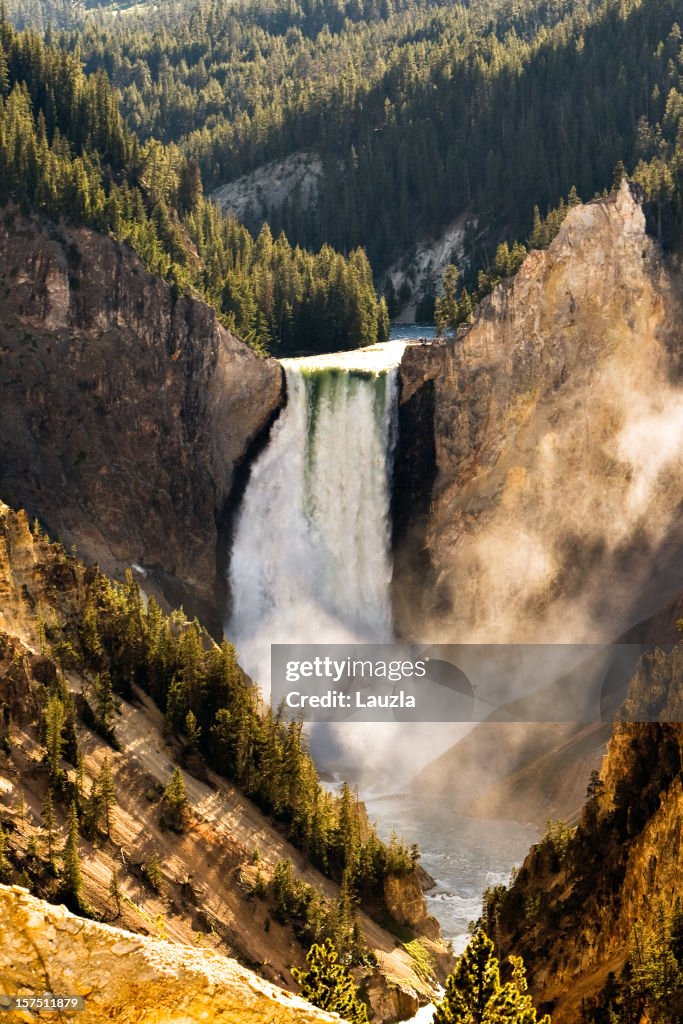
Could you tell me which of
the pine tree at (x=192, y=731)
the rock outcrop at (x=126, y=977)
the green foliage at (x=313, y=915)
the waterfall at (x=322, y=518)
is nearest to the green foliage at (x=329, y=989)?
the rock outcrop at (x=126, y=977)

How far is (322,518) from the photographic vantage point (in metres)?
109

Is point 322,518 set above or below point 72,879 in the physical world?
above

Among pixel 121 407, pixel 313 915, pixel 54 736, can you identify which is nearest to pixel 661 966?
pixel 313 915

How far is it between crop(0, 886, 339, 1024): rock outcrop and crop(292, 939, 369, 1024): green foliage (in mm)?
9598

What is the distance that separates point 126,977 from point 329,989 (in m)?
11.3

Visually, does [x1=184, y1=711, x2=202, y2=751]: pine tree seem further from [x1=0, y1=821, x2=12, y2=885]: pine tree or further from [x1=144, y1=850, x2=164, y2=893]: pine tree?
[x1=0, y1=821, x2=12, y2=885]: pine tree

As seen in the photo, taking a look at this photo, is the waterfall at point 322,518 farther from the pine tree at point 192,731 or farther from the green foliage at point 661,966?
the green foliage at point 661,966

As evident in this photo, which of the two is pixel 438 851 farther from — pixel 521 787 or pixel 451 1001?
pixel 451 1001

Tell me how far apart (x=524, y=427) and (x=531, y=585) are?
34.8 ft

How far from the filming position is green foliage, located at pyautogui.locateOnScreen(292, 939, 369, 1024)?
4166cm

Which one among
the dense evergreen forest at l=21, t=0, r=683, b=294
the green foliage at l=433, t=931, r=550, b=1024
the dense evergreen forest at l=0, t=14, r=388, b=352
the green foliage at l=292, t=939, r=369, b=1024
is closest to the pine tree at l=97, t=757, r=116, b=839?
the green foliage at l=292, t=939, r=369, b=1024

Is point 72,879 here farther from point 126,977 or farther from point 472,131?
point 472,131

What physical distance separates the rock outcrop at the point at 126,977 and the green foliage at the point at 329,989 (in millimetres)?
9598

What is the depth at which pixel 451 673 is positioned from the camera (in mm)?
104438
